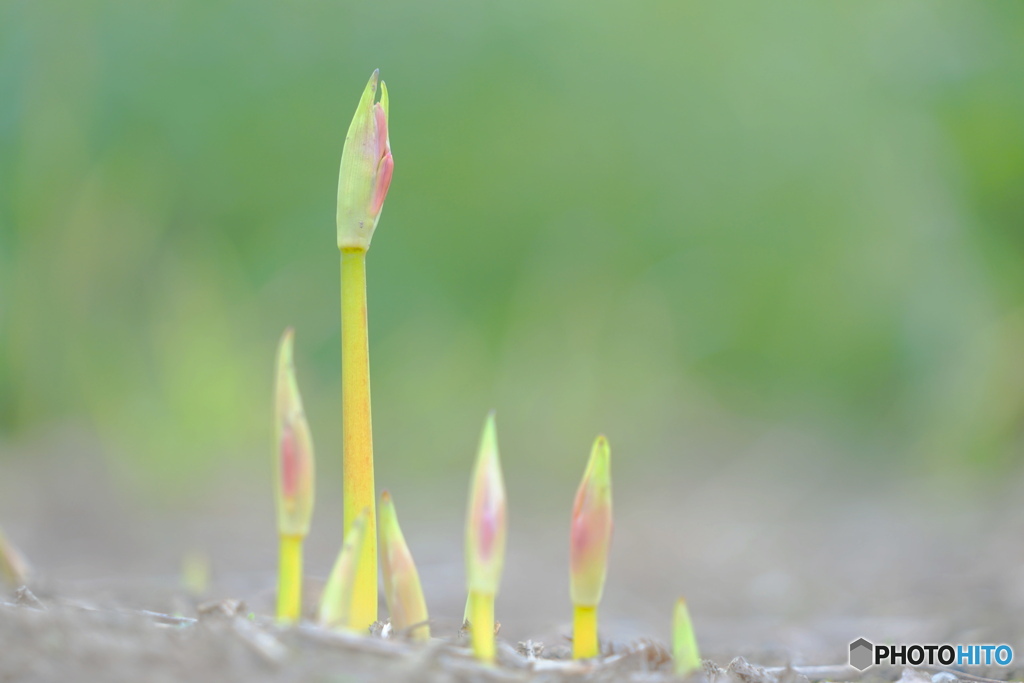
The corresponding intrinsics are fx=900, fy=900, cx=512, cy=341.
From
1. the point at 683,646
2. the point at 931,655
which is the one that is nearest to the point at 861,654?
the point at 931,655

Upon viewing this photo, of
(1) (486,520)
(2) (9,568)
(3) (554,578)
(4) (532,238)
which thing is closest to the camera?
(1) (486,520)

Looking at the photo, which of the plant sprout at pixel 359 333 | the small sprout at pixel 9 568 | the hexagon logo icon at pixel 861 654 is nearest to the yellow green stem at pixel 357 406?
the plant sprout at pixel 359 333

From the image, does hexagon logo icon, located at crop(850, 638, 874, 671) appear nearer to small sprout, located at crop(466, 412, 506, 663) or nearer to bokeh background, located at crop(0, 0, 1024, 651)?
small sprout, located at crop(466, 412, 506, 663)

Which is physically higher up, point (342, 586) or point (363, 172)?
point (363, 172)

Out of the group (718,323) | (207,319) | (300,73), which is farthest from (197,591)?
(300,73)

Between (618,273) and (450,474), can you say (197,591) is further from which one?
(618,273)

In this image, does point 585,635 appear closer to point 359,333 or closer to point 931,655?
point 359,333

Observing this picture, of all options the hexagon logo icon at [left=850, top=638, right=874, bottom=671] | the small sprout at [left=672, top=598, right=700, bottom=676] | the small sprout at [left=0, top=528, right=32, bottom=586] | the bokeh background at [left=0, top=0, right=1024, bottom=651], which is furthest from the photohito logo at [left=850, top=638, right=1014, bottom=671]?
the bokeh background at [left=0, top=0, right=1024, bottom=651]
